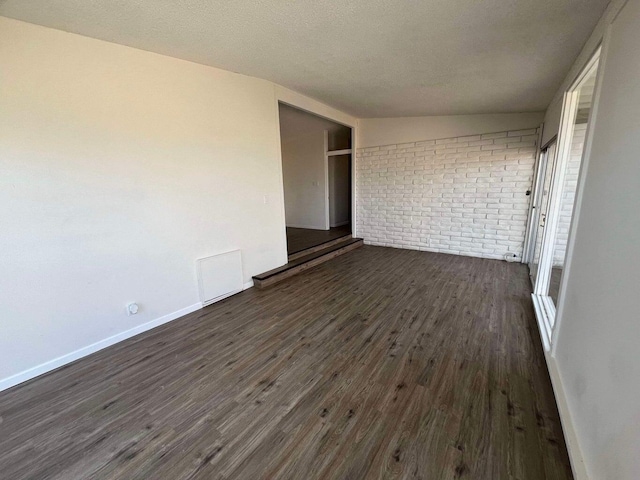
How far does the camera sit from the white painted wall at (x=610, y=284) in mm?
1008

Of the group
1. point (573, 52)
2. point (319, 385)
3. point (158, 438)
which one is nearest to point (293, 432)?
point (319, 385)

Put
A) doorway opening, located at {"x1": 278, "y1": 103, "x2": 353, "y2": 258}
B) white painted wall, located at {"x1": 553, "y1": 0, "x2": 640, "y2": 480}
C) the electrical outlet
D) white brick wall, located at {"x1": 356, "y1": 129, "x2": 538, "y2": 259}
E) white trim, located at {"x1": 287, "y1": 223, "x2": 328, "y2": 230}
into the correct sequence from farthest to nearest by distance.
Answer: white trim, located at {"x1": 287, "y1": 223, "x2": 328, "y2": 230}
doorway opening, located at {"x1": 278, "y1": 103, "x2": 353, "y2": 258}
white brick wall, located at {"x1": 356, "y1": 129, "x2": 538, "y2": 259}
the electrical outlet
white painted wall, located at {"x1": 553, "y1": 0, "x2": 640, "y2": 480}

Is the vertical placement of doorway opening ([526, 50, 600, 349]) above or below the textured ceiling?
below

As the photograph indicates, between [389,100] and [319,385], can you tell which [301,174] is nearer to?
[389,100]

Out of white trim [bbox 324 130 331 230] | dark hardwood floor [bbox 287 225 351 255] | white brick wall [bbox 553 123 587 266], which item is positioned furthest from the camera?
white trim [bbox 324 130 331 230]

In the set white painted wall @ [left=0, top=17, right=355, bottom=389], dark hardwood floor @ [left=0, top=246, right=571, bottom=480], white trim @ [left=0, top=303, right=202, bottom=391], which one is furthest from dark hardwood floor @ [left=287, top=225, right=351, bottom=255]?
dark hardwood floor @ [left=0, top=246, right=571, bottom=480]

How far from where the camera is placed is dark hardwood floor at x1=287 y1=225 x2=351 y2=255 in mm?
5284

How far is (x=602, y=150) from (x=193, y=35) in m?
2.91

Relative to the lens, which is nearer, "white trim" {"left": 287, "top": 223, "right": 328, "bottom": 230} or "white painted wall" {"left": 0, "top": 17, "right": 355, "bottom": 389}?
"white painted wall" {"left": 0, "top": 17, "right": 355, "bottom": 389}

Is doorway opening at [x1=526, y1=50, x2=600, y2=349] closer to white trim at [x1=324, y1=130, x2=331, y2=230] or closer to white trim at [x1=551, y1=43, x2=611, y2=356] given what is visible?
white trim at [x1=551, y1=43, x2=611, y2=356]

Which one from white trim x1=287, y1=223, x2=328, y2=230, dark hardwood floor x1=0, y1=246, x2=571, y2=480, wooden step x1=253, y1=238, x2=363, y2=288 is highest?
white trim x1=287, y1=223, x2=328, y2=230

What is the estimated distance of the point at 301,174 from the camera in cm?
705

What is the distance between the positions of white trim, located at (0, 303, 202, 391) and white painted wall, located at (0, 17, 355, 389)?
1 cm

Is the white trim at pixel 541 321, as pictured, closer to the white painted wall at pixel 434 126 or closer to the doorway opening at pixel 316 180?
the white painted wall at pixel 434 126
